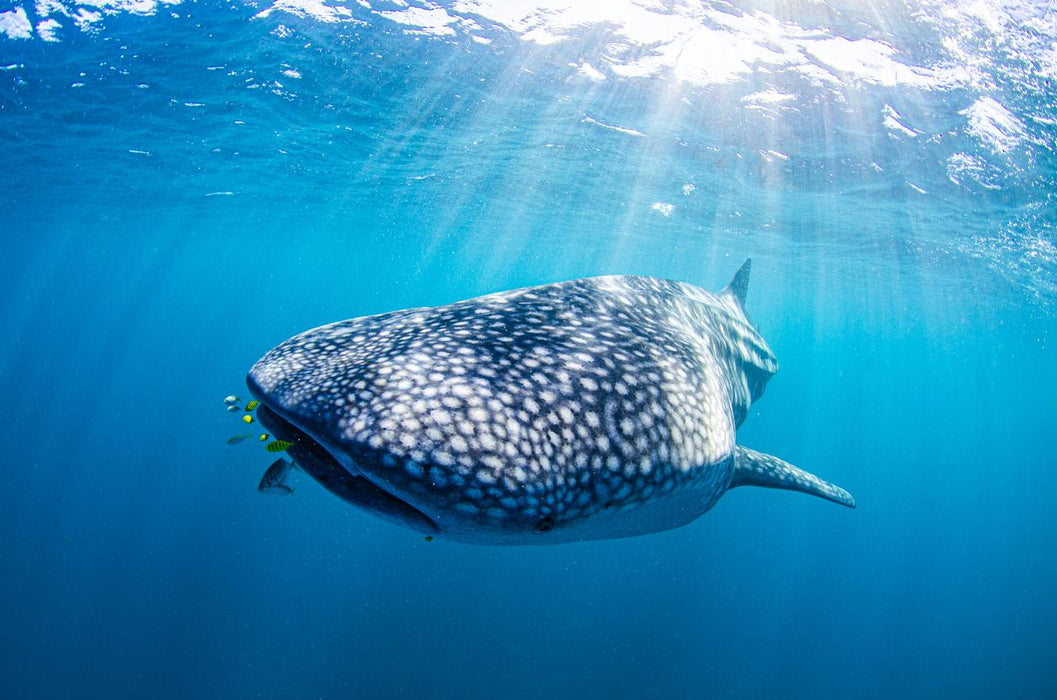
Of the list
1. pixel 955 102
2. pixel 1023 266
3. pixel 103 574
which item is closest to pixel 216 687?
pixel 103 574

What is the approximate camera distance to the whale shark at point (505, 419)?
212cm

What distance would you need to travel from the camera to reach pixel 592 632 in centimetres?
1795

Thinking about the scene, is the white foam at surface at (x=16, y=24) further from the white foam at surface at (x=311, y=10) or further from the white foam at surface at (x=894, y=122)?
the white foam at surface at (x=894, y=122)

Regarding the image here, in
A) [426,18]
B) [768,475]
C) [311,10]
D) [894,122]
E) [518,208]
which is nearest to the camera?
[768,475]

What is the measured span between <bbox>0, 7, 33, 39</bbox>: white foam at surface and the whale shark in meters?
17.5

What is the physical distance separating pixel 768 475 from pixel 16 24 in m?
20.3

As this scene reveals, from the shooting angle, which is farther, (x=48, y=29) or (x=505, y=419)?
(x=48, y=29)

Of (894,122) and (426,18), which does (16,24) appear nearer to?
(426,18)

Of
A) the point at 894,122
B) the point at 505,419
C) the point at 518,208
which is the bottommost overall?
the point at 518,208

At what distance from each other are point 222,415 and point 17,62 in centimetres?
2489

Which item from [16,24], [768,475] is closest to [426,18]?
[16,24]

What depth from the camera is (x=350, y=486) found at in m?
2.30

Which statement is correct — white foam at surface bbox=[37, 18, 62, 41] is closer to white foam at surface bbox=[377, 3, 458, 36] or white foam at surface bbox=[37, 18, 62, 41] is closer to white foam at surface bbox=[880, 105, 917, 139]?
white foam at surface bbox=[377, 3, 458, 36]

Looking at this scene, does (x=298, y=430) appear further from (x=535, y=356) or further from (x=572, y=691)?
(x=572, y=691)
